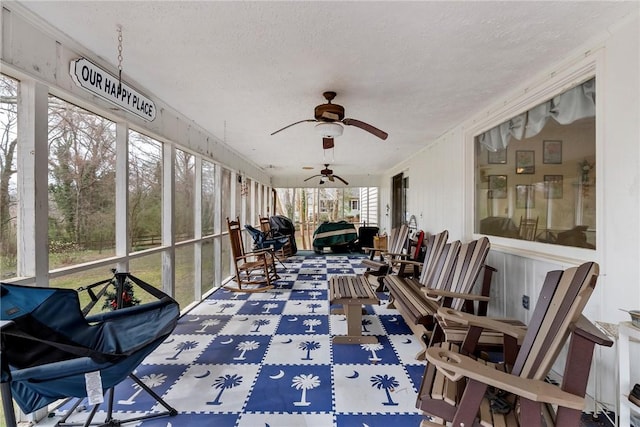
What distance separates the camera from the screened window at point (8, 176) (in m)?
1.72

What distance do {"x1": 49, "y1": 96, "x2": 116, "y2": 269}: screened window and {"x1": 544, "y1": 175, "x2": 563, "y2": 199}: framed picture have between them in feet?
12.8

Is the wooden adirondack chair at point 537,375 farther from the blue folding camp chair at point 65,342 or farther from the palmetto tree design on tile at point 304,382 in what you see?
the blue folding camp chair at point 65,342

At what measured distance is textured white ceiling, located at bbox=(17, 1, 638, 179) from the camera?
1675mm

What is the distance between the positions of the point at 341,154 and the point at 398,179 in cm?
278

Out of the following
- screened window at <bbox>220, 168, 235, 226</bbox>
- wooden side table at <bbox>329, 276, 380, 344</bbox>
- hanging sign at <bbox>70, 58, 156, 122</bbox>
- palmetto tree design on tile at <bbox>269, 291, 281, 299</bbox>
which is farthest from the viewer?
screened window at <bbox>220, 168, 235, 226</bbox>

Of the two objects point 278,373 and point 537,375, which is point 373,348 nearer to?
point 278,373

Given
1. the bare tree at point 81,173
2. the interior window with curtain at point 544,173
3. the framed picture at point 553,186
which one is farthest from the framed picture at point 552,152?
the bare tree at point 81,173

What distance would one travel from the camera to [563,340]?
1289 mm

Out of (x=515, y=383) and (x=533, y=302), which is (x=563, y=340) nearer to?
(x=515, y=383)

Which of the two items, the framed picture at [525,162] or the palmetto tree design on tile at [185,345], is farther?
the framed picture at [525,162]

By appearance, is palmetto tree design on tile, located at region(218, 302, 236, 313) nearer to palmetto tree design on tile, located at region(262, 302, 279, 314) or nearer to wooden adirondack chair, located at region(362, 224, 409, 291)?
palmetto tree design on tile, located at region(262, 302, 279, 314)

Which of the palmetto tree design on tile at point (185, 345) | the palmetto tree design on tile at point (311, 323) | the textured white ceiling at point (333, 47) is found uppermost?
the textured white ceiling at point (333, 47)

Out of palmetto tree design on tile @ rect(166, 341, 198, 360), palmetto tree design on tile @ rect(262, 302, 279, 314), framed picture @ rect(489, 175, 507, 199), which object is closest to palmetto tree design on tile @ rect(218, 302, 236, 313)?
palmetto tree design on tile @ rect(262, 302, 279, 314)

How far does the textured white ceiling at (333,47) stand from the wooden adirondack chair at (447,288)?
5.05 feet
